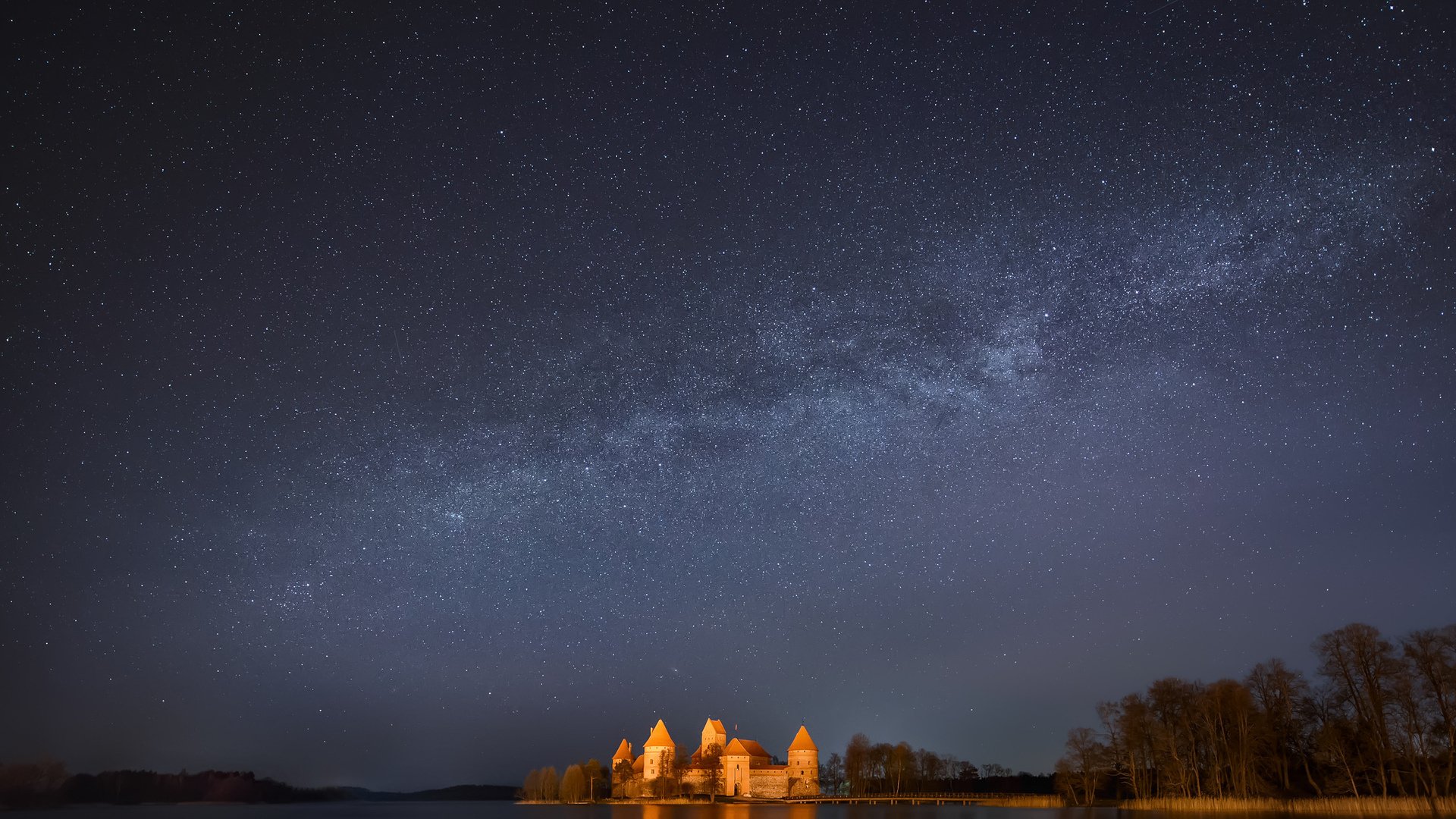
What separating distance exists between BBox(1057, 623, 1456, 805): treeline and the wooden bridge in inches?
1602

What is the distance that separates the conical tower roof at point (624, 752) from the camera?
6265 inches

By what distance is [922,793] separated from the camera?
138m

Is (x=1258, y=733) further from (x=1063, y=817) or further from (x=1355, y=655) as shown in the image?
(x=1063, y=817)

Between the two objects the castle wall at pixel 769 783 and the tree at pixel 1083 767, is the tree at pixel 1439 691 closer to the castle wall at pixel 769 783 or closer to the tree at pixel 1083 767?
the tree at pixel 1083 767

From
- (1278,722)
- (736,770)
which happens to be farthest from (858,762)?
(1278,722)

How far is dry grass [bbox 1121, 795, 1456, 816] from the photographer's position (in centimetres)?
5459

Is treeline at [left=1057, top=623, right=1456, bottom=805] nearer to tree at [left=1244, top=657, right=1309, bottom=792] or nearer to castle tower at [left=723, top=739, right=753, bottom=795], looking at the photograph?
tree at [left=1244, top=657, right=1309, bottom=792]

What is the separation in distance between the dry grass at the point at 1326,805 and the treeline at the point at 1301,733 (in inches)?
31.3

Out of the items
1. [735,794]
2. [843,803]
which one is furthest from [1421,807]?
[735,794]

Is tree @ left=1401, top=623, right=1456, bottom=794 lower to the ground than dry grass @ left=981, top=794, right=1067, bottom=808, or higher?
→ higher

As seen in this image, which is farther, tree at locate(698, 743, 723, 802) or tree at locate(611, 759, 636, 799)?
tree at locate(611, 759, 636, 799)

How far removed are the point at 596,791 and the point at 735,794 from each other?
2658cm

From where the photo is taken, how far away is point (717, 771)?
14950 centimetres

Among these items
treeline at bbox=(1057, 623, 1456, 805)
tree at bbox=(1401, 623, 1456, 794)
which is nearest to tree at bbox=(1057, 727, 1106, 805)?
treeline at bbox=(1057, 623, 1456, 805)
